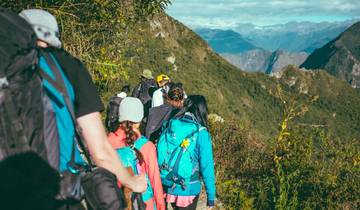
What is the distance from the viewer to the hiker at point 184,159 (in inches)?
185

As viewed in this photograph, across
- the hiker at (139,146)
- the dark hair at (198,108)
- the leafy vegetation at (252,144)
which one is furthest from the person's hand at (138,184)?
the leafy vegetation at (252,144)

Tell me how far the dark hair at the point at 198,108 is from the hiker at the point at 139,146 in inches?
50.9

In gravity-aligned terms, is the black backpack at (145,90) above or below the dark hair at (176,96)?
below

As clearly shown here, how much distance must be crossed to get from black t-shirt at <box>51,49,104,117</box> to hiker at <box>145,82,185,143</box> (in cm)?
294

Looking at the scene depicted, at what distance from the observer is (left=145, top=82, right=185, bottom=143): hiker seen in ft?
17.1

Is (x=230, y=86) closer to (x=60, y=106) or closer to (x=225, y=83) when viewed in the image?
(x=225, y=83)

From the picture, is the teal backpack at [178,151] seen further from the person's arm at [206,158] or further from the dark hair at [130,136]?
the dark hair at [130,136]

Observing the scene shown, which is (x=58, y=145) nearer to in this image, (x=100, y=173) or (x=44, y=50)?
(x=100, y=173)

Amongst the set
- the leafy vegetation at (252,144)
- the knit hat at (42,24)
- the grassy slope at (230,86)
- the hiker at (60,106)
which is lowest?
the grassy slope at (230,86)

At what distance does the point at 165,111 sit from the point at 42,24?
3353 millimetres

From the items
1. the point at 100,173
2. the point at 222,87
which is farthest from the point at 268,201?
the point at 222,87

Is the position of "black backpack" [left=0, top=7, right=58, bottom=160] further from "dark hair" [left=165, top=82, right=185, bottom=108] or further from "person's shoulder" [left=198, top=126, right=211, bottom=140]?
"dark hair" [left=165, top=82, right=185, bottom=108]

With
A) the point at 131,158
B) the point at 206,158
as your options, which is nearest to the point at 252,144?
the point at 206,158

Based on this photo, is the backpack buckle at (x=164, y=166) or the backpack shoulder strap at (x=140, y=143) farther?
the backpack buckle at (x=164, y=166)
